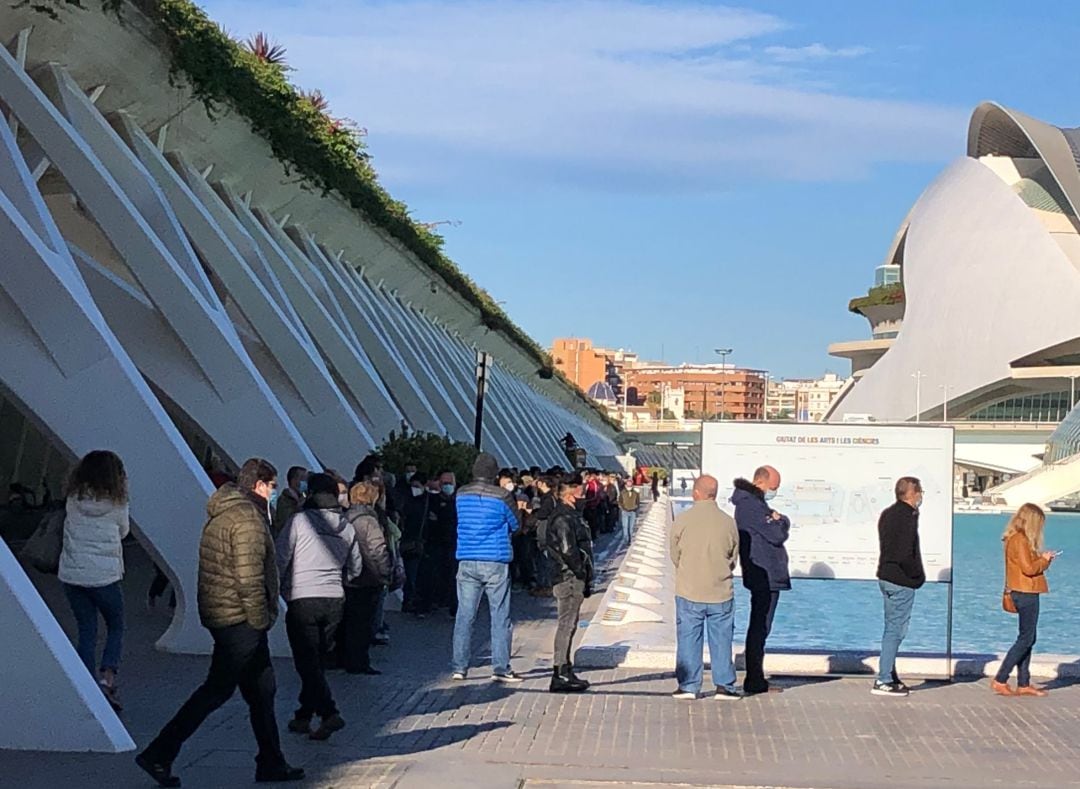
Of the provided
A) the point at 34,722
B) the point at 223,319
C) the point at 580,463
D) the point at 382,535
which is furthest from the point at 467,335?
the point at 34,722

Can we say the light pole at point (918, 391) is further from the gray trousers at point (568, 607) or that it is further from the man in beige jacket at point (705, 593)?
the man in beige jacket at point (705, 593)

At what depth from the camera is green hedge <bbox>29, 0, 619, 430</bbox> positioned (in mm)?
13492

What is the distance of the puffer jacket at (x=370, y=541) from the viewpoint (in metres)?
9.11

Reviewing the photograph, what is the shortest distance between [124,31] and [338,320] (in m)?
7.69

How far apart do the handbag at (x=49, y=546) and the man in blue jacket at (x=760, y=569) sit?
170 inches

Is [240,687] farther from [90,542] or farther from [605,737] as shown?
[605,737]

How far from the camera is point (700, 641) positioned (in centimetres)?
923

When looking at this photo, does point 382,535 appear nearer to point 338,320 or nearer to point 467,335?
point 338,320

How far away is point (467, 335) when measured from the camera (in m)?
39.6

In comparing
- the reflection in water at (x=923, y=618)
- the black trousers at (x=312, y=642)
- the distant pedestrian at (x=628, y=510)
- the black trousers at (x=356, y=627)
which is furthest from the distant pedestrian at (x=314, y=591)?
the distant pedestrian at (x=628, y=510)

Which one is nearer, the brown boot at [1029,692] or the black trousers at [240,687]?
the black trousers at [240,687]

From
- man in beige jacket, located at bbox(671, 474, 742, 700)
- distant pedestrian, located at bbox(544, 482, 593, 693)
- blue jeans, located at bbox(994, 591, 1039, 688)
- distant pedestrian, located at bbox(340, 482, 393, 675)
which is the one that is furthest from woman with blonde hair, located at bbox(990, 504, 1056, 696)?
distant pedestrian, located at bbox(340, 482, 393, 675)

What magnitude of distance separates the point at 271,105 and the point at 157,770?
11.5 meters

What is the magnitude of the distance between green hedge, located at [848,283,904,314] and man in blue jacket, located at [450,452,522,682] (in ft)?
294
